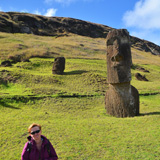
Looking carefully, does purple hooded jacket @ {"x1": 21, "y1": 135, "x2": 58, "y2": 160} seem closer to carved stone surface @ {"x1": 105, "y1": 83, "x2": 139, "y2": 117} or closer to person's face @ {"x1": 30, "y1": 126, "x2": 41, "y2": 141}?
person's face @ {"x1": 30, "y1": 126, "x2": 41, "y2": 141}

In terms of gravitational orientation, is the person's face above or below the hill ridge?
below

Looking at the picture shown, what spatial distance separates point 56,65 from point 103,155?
14.4 metres

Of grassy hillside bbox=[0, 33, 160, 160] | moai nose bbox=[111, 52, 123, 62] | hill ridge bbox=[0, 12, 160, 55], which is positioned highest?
hill ridge bbox=[0, 12, 160, 55]

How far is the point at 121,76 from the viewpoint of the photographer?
901cm

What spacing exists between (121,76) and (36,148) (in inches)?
253

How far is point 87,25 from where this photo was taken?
311 ft

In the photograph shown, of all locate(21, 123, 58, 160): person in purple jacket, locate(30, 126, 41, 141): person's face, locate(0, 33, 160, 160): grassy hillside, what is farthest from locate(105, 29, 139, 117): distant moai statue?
locate(30, 126, 41, 141): person's face

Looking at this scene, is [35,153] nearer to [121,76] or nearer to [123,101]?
[123,101]

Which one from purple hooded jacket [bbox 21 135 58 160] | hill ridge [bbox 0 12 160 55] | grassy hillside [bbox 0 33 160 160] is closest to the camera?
purple hooded jacket [bbox 21 135 58 160]

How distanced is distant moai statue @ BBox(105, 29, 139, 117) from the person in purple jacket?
6148mm

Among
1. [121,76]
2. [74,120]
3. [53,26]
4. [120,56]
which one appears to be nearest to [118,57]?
[120,56]

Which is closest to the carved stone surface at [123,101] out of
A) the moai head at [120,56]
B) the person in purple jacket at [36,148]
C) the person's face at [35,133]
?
the moai head at [120,56]

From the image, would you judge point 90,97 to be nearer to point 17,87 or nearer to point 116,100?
point 116,100

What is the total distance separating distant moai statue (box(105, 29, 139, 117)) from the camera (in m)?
9.02
